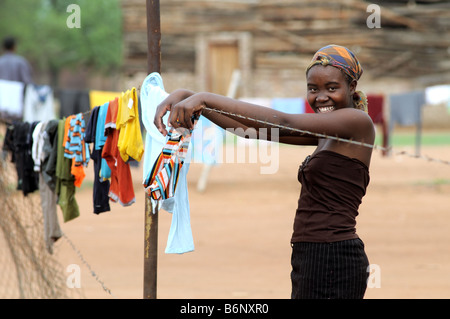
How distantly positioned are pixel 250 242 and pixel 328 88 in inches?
214

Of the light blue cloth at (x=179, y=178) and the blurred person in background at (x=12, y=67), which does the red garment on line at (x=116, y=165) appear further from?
the blurred person in background at (x=12, y=67)

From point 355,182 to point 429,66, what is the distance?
20572 mm

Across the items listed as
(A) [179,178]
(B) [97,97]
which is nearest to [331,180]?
(A) [179,178]

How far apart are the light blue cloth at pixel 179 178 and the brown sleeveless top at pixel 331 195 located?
95cm

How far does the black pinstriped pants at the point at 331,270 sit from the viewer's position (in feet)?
7.81

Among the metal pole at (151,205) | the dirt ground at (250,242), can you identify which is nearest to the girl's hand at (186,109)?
the metal pole at (151,205)

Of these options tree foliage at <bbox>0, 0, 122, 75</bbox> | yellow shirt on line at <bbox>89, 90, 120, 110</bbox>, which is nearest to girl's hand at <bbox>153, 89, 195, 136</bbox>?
yellow shirt on line at <bbox>89, 90, 120, 110</bbox>

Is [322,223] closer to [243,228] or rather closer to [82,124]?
[82,124]

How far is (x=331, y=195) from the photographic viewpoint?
7.82 ft

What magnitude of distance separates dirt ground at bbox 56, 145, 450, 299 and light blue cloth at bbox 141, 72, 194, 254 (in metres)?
2.24

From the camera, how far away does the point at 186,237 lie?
3238 mm

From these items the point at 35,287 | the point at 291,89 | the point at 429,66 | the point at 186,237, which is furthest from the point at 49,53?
the point at 186,237

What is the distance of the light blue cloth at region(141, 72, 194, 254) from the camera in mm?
3227

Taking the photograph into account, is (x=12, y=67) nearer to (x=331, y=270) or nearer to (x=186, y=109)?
(x=186, y=109)
